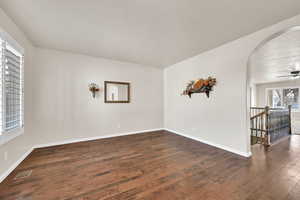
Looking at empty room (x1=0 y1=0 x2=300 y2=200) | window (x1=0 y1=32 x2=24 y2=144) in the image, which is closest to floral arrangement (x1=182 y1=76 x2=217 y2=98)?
empty room (x1=0 y1=0 x2=300 y2=200)

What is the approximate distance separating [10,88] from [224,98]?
4.31 metres

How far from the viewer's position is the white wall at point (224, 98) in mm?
2467

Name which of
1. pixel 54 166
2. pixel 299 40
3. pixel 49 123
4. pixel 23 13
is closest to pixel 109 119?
pixel 49 123

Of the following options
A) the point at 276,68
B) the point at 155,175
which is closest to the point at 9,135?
the point at 155,175

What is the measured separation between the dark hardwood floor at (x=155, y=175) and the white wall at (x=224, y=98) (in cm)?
45

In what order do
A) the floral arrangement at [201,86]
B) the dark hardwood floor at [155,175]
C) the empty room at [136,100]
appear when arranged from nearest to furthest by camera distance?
the dark hardwood floor at [155,175] → the empty room at [136,100] → the floral arrangement at [201,86]

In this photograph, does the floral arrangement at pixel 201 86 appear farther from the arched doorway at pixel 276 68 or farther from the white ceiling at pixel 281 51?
→ the white ceiling at pixel 281 51

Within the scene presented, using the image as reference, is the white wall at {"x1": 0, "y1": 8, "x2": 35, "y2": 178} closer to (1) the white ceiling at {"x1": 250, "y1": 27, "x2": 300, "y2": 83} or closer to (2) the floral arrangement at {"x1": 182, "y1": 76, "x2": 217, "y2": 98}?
(2) the floral arrangement at {"x1": 182, "y1": 76, "x2": 217, "y2": 98}

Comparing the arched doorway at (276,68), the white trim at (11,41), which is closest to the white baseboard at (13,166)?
the white trim at (11,41)

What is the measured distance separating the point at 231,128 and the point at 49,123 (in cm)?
462

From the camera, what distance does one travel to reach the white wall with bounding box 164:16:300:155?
2.47m

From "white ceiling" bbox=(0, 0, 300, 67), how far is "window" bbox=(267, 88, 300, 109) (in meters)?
7.75

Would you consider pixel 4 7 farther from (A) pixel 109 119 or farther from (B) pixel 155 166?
(B) pixel 155 166

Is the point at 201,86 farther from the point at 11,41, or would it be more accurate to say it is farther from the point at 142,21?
the point at 11,41
